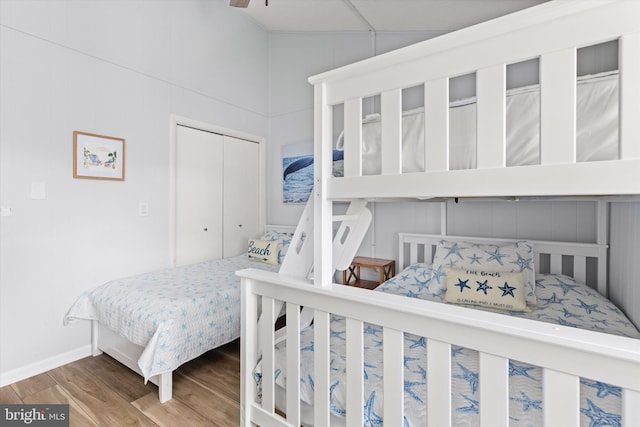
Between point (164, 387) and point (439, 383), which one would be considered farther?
point (164, 387)

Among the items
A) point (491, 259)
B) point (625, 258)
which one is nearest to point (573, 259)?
point (625, 258)

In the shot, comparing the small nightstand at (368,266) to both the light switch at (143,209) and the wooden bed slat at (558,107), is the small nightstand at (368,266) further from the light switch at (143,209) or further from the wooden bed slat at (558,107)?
the wooden bed slat at (558,107)

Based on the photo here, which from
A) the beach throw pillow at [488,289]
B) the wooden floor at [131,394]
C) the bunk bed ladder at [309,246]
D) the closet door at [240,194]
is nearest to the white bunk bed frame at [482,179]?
the bunk bed ladder at [309,246]

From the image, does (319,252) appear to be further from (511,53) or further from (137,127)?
(137,127)

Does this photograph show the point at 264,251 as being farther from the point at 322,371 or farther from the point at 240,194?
the point at 322,371

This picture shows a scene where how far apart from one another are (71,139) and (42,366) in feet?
5.35

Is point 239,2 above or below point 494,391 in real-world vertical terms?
above

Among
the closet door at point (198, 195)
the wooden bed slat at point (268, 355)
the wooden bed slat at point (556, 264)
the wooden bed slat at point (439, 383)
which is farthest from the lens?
the closet door at point (198, 195)

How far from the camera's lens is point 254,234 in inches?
157

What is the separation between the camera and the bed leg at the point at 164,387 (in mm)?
1816

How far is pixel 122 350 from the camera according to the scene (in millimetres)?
2141

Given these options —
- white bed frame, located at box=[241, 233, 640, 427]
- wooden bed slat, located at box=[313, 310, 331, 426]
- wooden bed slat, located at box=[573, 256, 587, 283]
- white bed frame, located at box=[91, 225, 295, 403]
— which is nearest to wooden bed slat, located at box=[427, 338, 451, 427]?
white bed frame, located at box=[241, 233, 640, 427]

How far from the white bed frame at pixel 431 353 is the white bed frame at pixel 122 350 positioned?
0.67m

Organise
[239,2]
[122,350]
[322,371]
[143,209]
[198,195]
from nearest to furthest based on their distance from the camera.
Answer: [322,371] < [239,2] < [122,350] < [143,209] < [198,195]
